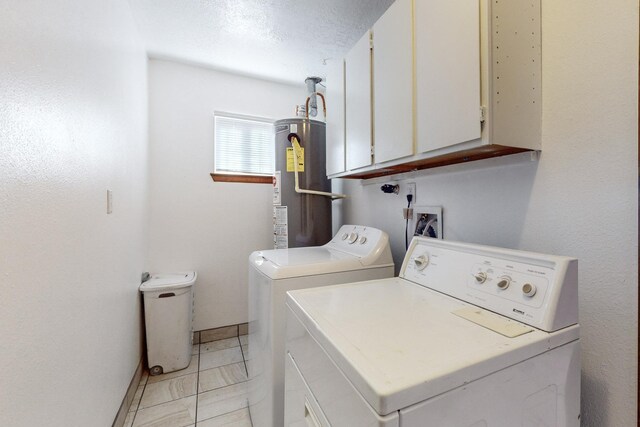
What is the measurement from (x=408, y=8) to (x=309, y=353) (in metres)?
1.40

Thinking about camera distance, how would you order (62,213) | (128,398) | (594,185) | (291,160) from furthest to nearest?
(291,160) → (128,398) → (62,213) → (594,185)

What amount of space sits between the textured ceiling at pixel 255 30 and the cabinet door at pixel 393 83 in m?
0.50

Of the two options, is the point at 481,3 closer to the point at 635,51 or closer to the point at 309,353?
the point at 635,51

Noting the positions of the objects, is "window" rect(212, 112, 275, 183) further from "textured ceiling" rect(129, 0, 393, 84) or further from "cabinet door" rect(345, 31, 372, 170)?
"cabinet door" rect(345, 31, 372, 170)

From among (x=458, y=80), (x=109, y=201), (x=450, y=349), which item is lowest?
Answer: (x=450, y=349)

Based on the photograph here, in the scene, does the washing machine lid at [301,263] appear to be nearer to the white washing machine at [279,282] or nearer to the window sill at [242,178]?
the white washing machine at [279,282]

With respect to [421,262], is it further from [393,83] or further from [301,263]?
[393,83]

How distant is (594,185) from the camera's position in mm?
840

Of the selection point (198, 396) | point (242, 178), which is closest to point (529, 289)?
point (198, 396)

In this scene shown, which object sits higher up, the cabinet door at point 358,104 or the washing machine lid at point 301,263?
the cabinet door at point 358,104

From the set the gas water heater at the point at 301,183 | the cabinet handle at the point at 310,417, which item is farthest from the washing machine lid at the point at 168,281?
Result: the cabinet handle at the point at 310,417

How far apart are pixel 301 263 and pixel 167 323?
4.69ft

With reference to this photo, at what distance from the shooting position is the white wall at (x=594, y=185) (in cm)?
77

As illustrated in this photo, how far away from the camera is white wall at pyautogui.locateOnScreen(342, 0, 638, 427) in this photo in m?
0.77
